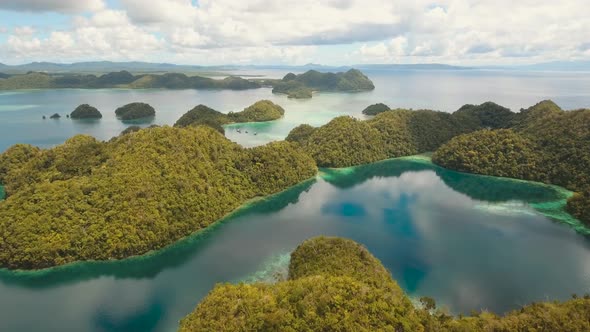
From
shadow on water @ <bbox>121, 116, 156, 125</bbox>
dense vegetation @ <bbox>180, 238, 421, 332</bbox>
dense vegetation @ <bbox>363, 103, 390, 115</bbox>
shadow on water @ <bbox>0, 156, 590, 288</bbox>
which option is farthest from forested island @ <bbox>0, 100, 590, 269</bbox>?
shadow on water @ <bbox>121, 116, 156, 125</bbox>

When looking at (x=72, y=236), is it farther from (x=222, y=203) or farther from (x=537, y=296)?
(x=537, y=296)

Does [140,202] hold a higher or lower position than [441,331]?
higher

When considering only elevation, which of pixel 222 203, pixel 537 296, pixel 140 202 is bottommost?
pixel 537 296

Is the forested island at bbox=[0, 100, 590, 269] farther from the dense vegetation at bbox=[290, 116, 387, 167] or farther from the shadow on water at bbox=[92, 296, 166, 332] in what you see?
the shadow on water at bbox=[92, 296, 166, 332]

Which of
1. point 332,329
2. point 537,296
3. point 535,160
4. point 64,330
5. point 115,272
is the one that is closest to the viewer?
point 332,329

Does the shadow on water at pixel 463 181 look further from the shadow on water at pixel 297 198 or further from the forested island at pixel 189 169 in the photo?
the forested island at pixel 189 169

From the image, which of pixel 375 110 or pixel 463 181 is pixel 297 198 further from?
pixel 375 110

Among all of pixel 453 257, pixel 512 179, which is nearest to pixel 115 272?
pixel 453 257
